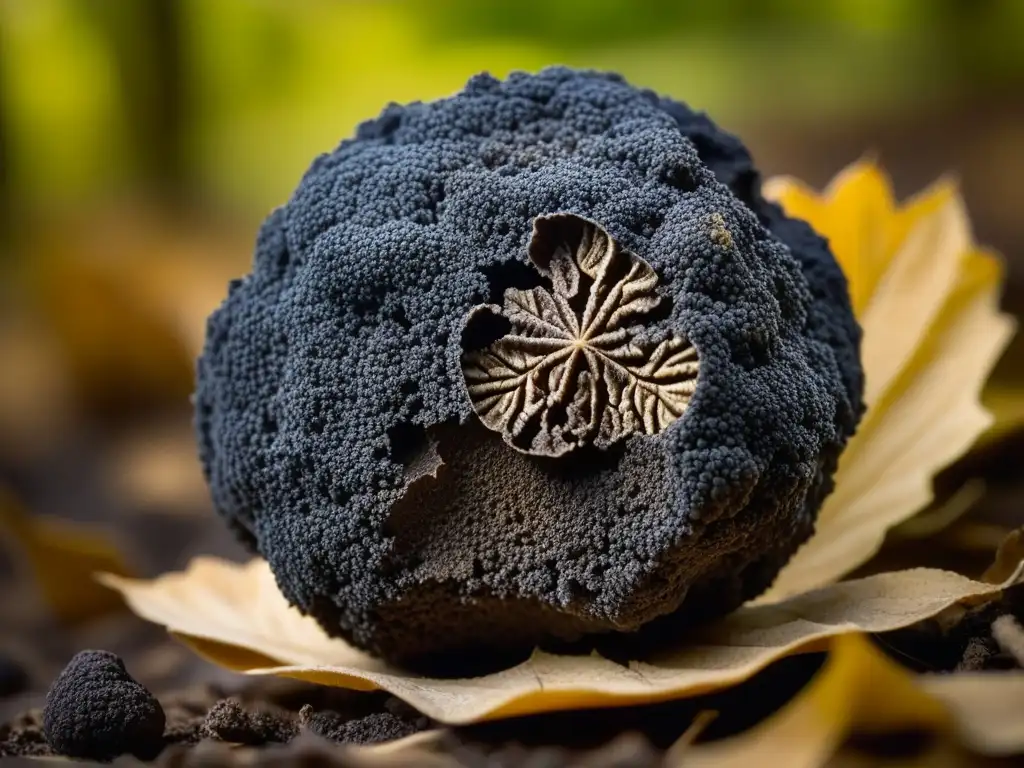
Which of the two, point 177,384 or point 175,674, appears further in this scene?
point 177,384

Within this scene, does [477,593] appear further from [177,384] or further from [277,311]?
[177,384]

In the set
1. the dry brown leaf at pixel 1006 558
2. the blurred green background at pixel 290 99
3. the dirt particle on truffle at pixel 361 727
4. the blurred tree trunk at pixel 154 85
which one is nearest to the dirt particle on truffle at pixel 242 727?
the dirt particle on truffle at pixel 361 727

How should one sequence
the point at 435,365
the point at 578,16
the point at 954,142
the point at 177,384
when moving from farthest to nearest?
the point at 578,16
the point at 954,142
the point at 177,384
the point at 435,365

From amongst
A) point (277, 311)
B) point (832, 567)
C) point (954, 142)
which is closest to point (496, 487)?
point (277, 311)

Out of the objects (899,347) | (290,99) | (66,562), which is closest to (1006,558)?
(899,347)

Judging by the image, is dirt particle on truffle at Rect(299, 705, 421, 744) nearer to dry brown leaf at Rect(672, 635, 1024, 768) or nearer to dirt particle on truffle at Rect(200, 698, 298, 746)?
dirt particle on truffle at Rect(200, 698, 298, 746)

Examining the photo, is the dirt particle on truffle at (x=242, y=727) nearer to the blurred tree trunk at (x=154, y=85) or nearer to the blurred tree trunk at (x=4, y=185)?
the blurred tree trunk at (x=4, y=185)
